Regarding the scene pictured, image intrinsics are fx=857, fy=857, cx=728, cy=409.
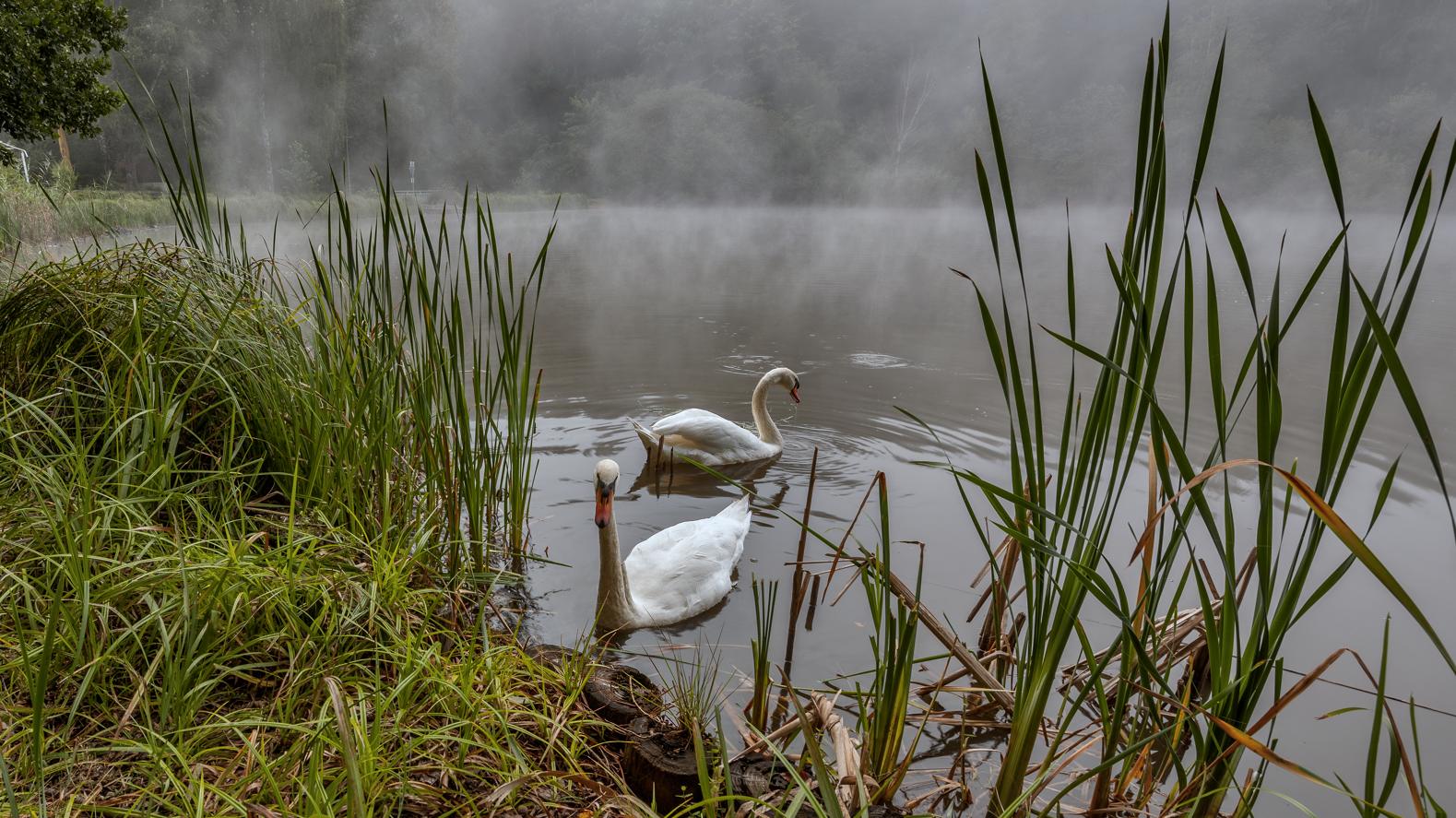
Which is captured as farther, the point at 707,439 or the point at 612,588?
the point at 707,439

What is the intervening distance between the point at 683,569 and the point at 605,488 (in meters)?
0.44

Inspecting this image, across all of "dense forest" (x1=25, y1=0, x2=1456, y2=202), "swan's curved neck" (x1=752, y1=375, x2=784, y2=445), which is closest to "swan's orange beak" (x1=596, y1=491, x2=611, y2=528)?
"swan's curved neck" (x1=752, y1=375, x2=784, y2=445)

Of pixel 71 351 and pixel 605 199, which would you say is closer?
pixel 71 351

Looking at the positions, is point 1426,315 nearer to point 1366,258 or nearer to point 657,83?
point 1366,258

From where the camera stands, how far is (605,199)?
36.4 metres

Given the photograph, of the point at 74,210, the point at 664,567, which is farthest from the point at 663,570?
the point at 74,210

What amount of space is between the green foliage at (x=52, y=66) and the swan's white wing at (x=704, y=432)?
532 cm

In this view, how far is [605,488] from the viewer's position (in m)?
2.63

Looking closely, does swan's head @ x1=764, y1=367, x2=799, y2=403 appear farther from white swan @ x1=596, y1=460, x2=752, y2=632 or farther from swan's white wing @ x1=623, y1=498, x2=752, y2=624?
swan's white wing @ x1=623, y1=498, x2=752, y2=624

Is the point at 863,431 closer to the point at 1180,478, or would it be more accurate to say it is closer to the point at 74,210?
the point at 1180,478

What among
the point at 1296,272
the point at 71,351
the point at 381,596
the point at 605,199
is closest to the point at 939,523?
the point at 381,596

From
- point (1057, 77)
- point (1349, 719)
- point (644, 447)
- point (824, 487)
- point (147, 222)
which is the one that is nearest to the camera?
point (1349, 719)

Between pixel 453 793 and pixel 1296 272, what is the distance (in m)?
16.2

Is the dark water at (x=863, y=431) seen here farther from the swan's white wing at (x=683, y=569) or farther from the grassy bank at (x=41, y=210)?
the grassy bank at (x=41, y=210)
